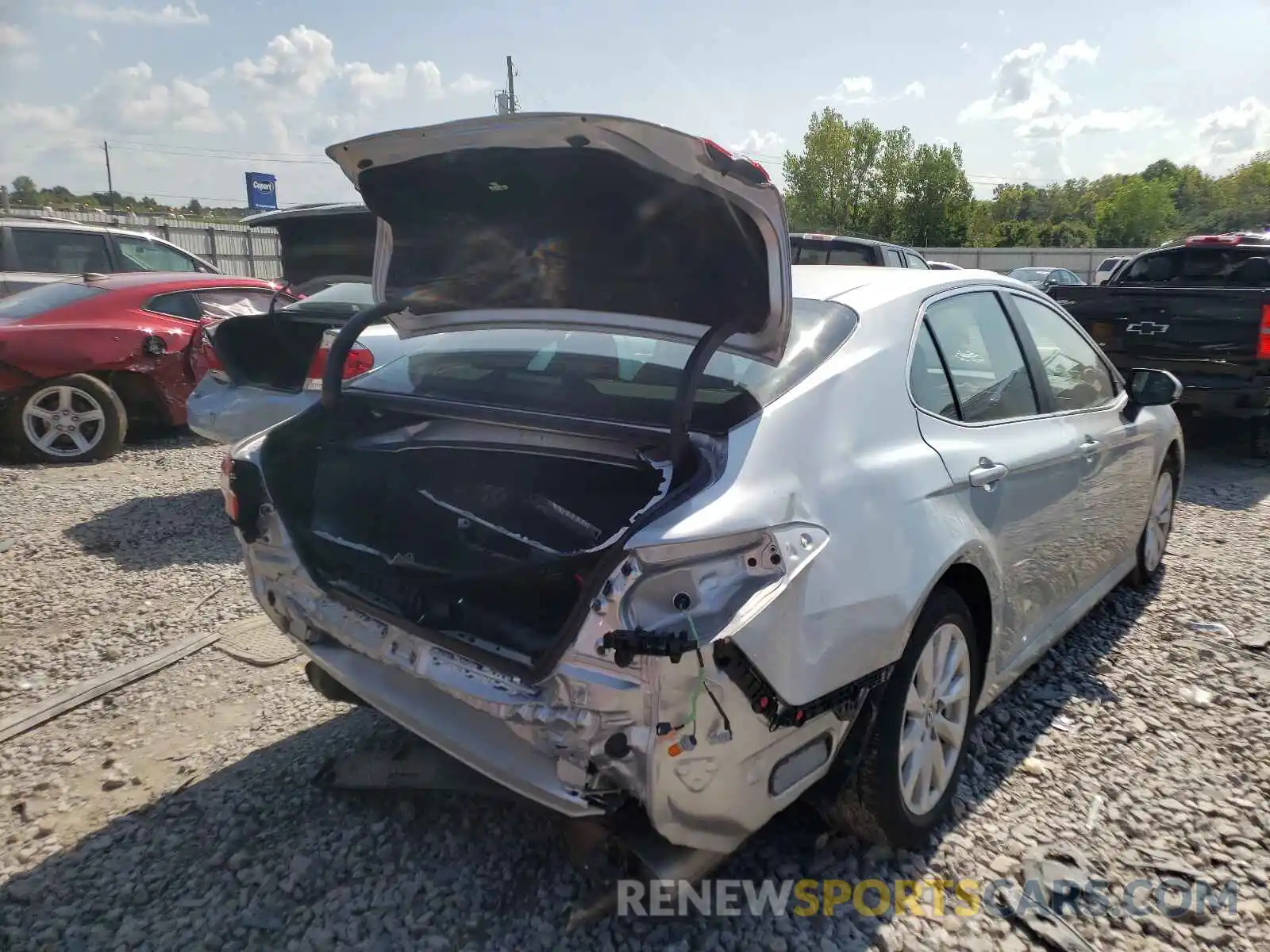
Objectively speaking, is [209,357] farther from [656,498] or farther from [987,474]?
[987,474]

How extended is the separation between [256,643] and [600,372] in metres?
2.27

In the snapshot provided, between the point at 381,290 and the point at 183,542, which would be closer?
the point at 381,290

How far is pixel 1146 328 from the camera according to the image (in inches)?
310

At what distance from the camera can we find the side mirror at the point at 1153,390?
4203 millimetres

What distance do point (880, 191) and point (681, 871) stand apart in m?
61.5

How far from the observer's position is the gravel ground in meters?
2.38

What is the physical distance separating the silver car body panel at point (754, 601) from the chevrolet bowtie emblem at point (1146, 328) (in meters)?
5.81

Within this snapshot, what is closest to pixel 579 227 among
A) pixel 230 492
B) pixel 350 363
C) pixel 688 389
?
pixel 688 389

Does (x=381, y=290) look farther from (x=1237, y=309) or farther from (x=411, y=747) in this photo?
(x=1237, y=309)

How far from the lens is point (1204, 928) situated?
2434 millimetres

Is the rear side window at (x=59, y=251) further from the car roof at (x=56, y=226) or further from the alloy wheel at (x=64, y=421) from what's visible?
the alloy wheel at (x=64, y=421)

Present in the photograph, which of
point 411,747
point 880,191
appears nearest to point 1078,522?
point 411,747

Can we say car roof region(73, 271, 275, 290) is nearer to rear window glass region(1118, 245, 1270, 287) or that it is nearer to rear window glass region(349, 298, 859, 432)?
rear window glass region(349, 298, 859, 432)
